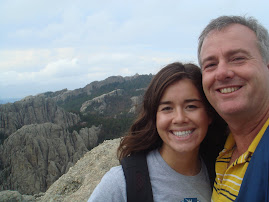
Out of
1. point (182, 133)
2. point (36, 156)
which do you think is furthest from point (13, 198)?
point (36, 156)

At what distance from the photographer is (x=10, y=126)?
43219 mm

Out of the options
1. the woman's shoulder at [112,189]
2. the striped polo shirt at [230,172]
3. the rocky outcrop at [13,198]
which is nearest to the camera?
the striped polo shirt at [230,172]

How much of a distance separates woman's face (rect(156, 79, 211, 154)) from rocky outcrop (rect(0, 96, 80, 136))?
4792 centimetres

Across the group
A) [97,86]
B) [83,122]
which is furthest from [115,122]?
[97,86]

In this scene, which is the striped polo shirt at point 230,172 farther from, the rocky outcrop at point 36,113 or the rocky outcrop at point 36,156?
the rocky outcrop at point 36,113

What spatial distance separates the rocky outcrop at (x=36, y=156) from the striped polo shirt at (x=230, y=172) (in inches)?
1283

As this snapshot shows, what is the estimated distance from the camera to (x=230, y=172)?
7.14ft

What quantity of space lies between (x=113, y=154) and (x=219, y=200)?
7.28 metres

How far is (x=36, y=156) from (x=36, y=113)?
2082 centimetres

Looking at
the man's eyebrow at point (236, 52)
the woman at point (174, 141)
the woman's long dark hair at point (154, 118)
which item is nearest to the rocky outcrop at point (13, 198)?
the woman's long dark hair at point (154, 118)

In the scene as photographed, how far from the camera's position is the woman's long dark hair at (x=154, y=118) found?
98.8 inches

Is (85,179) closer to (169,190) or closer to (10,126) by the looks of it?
(169,190)

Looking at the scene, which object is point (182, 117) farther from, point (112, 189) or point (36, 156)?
point (36, 156)

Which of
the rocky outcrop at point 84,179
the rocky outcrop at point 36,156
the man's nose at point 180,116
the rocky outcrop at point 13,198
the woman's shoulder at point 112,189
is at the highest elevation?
the man's nose at point 180,116
